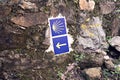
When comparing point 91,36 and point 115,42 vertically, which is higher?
point 91,36

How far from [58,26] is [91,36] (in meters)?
0.68

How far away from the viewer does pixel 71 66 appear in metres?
4.84

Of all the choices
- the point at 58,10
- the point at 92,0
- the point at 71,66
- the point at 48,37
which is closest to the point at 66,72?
the point at 71,66

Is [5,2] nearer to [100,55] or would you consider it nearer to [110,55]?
[100,55]

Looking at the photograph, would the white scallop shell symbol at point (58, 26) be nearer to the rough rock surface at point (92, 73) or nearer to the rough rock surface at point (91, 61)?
the rough rock surface at point (91, 61)

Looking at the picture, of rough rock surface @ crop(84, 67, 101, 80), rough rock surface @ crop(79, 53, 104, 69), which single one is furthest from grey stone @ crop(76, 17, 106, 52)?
rough rock surface @ crop(84, 67, 101, 80)

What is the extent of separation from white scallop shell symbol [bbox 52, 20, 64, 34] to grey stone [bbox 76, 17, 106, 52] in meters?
Result: 0.40

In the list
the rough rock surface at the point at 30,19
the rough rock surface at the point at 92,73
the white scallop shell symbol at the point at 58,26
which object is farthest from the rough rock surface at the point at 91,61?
the rough rock surface at the point at 30,19

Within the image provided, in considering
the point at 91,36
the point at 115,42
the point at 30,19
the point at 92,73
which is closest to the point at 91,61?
the point at 92,73

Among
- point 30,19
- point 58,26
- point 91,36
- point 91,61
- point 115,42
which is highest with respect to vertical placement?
point 30,19

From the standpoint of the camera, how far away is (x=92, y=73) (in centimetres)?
481

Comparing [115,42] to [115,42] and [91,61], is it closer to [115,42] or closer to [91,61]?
[115,42]

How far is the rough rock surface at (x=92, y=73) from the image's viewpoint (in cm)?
478

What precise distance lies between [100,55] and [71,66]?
0.49 metres
